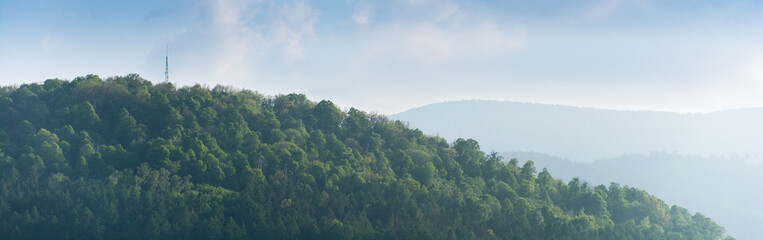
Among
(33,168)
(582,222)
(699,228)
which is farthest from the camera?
(699,228)

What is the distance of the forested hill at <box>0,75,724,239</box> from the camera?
74000 mm

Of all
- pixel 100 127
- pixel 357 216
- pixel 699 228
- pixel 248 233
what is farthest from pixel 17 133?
pixel 699 228

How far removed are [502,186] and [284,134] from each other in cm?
2921

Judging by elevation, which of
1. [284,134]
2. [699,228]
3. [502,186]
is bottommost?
[699,228]

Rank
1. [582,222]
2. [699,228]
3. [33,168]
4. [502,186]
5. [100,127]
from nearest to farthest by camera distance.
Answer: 1. [33,168]
2. [100,127]
3. [582,222]
4. [502,186]
5. [699,228]

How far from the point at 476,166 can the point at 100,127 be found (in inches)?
1960

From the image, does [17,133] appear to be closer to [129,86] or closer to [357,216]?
[129,86]

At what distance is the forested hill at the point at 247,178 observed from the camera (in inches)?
2913

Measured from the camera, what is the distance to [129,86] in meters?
98.4

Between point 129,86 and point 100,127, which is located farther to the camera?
point 129,86

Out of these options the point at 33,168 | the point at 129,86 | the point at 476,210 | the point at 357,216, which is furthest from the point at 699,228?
the point at 33,168

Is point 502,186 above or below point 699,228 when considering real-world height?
above

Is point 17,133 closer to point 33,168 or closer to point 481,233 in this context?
point 33,168

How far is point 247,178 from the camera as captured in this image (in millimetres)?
83125
